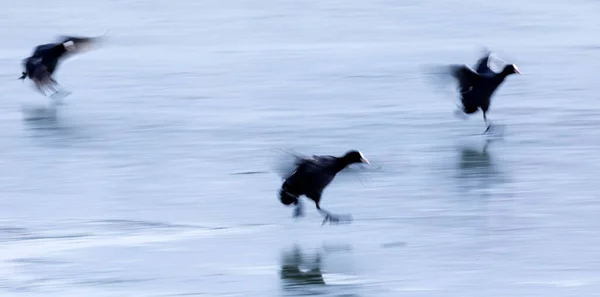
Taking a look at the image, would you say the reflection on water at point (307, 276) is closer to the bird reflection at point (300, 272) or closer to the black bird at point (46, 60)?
the bird reflection at point (300, 272)

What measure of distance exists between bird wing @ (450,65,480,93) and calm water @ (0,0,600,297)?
412 mm

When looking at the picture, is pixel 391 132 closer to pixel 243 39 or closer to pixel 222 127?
pixel 222 127

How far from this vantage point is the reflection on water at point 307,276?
6829 millimetres

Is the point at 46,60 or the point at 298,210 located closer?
the point at 298,210

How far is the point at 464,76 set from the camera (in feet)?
37.3

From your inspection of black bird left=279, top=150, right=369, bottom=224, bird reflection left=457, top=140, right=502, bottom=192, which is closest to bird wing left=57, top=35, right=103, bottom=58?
bird reflection left=457, top=140, right=502, bottom=192

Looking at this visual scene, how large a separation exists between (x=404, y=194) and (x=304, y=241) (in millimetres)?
1366

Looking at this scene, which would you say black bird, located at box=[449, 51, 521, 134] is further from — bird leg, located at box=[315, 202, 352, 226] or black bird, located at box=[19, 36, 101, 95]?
black bird, located at box=[19, 36, 101, 95]

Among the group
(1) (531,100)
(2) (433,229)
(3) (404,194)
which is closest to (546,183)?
(3) (404,194)

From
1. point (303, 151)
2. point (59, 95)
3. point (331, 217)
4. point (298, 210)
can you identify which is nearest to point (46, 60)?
point (59, 95)

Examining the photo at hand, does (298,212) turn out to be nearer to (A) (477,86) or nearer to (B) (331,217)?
(B) (331,217)

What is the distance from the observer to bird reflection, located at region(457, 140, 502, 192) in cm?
941

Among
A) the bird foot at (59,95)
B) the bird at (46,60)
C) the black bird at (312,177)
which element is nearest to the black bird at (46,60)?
the bird at (46,60)

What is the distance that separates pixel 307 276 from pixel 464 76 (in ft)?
15.0
